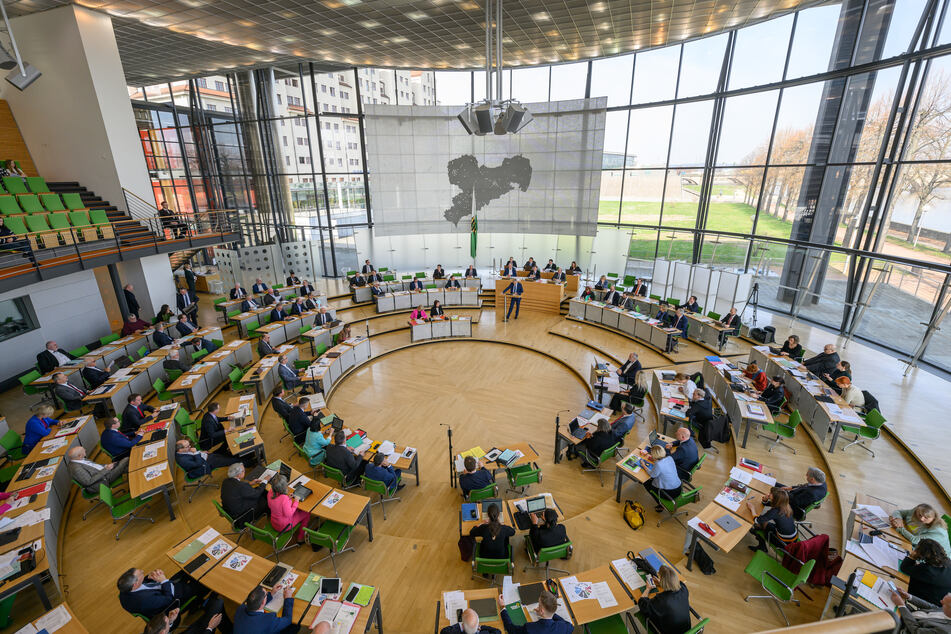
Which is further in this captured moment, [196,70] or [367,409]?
[196,70]

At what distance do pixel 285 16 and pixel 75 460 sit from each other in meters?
11.0

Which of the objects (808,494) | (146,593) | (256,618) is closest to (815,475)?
(808,494)

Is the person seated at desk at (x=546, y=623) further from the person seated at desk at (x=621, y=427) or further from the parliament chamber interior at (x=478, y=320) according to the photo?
the person seated at desk at (x=621, y=427)

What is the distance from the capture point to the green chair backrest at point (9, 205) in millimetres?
10492

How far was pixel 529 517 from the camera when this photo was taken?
564cm

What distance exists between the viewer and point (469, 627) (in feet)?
12.3

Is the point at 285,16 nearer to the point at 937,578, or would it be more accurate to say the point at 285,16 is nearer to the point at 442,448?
the point at 442,448

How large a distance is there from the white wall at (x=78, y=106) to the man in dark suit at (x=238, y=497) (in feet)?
35.0

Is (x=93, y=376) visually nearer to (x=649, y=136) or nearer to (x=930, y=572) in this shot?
(x=930, y=572)

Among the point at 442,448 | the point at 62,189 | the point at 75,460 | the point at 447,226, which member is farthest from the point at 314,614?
the point at 447,226

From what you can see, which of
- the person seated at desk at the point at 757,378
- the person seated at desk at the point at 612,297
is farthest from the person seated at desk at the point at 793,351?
the person seated at desk at the point at 612,297

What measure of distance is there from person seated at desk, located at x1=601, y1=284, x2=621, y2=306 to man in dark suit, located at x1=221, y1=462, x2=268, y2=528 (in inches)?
471

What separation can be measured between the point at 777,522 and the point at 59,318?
1670cm

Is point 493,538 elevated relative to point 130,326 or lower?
lower
